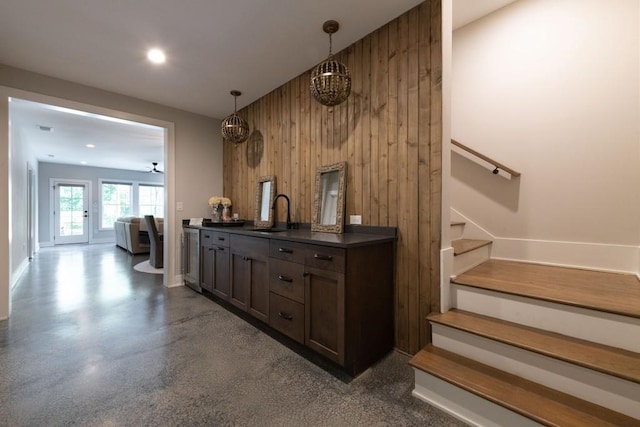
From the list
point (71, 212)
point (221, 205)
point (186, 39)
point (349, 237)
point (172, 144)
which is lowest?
point (349, 237)

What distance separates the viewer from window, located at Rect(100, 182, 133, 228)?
9219mm

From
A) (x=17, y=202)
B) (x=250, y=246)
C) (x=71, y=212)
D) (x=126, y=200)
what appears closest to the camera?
(x=250, y=246)

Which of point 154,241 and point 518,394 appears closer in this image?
point 518,394

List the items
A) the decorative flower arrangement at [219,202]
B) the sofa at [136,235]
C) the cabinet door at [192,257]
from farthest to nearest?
the sofa at [136,235], the decorative flower arrangement at [219,202], the cabinet door at [192,257]

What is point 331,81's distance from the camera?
6.82 ft

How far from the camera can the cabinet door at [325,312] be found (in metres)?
1.71

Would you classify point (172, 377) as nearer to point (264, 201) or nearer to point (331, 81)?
point (264, 201)

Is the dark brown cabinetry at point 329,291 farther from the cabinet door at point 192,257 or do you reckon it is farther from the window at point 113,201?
the window at point 113,201

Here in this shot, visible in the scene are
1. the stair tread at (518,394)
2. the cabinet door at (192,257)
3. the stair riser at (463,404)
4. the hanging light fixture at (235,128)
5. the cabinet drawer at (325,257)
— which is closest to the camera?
the stair tread at (518,394)

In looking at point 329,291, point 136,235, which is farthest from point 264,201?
point 136,235

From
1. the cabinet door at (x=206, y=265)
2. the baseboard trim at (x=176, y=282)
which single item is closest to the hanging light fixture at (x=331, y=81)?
the cabinet door at (x=206, y=265)

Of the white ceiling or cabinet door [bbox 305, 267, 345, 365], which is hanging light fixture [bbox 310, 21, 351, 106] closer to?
the white ceiling

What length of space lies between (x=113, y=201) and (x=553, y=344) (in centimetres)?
1182

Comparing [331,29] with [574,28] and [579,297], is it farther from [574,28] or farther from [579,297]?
[579,297]
